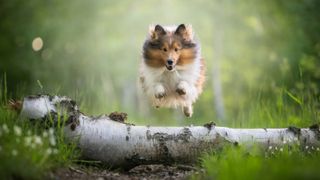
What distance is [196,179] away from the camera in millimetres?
6035

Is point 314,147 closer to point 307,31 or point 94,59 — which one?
point 307,31

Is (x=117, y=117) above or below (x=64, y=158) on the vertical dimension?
above

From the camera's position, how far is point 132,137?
6.76m

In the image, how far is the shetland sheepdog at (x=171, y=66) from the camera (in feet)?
29.1

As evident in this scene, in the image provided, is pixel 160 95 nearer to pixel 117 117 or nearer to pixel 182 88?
pixel 182 88

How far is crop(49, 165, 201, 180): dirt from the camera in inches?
240

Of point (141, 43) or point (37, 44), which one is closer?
point (141, 43)

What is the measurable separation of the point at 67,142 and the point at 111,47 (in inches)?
569

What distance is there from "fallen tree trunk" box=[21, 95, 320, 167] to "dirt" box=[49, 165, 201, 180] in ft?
0.35

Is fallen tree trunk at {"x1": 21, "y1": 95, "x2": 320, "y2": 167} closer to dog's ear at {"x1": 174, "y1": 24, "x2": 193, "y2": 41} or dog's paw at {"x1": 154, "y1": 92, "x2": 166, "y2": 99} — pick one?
dog's paw at {"x1": 154, "y1": 92, "x2": 166, "y2": 99}

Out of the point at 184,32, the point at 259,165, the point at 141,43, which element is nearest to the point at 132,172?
the point at 259,165

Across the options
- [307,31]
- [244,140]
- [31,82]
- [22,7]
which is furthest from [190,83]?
[22,7]

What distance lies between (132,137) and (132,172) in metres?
0.47

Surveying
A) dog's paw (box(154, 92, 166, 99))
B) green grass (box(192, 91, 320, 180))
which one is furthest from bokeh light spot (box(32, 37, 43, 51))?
green grass (box(192, 91, 320, 180))
